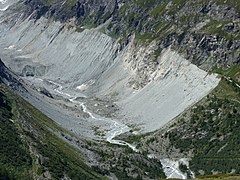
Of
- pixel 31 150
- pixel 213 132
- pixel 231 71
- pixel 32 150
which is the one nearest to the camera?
pixel 31 150

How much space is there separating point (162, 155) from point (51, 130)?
30.9 meters

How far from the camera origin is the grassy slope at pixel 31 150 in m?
93.8

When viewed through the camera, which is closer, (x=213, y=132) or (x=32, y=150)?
(x=32, y=150)

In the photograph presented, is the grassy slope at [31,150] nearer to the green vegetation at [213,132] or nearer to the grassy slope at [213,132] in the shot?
the grassy slope at [213,132]

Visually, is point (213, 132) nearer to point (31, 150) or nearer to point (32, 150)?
point (32, 150)

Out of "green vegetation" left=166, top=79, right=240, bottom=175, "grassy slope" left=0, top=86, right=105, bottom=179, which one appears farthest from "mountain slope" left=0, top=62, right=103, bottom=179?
"green vegetation" left=166, top=79, right=240, bottom=175


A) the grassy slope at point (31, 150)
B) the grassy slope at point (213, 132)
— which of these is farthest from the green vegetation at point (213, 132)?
the grassy slope at point (31, 150)

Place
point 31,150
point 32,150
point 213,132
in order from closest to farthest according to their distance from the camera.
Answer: point 31,150 → point 32,150 → point 213,132

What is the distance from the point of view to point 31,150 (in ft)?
342

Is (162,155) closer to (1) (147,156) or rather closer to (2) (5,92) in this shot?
(1) (147,156)

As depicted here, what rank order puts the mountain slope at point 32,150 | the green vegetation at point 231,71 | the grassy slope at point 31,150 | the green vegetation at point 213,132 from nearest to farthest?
the mountain slope at point 32,150 < the grassy slope at point 31,150 < the green vegetation at point 213,132 < the green vegetation at point 231,71

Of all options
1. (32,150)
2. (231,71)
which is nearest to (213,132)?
(231,71)

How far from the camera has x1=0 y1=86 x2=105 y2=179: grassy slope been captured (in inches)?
3693

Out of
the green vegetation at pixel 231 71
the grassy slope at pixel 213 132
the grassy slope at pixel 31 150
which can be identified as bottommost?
the grassy slope at pixel 31 150
